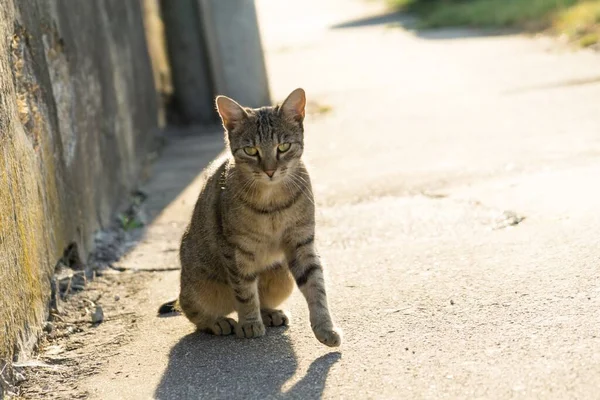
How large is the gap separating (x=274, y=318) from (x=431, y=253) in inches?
51.1

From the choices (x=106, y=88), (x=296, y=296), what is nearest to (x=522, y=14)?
(x=106, y=88)

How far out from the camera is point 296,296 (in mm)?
5746

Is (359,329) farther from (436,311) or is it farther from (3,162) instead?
(3,162)

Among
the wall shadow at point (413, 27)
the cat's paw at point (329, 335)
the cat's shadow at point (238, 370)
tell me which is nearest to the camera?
the cat's shadow at point (238, 370)

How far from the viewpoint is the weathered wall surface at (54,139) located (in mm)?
4895

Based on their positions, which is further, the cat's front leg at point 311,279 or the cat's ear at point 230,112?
the cat's ear at point 230,112

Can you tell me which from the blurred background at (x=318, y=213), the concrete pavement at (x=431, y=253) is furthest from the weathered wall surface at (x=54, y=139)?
the concrete pavement at (x=431, y=253)

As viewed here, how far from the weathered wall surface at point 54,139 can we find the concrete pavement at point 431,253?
50 centimetres

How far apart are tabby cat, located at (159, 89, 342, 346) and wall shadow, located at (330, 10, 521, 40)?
1223cm

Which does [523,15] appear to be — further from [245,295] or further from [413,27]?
[245,295]

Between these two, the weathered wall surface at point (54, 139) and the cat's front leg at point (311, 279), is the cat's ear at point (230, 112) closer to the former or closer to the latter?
the cat's front leg at point (311, 279)

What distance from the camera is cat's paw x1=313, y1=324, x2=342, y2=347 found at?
15.2 feet

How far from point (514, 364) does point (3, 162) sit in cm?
257

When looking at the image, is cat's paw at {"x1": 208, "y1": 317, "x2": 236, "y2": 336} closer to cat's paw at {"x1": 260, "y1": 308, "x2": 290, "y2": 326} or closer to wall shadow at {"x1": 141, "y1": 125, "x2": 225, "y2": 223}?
cat's paw at {"x1": 260, "y1": 308, "x2": 290, "y2": 326}
